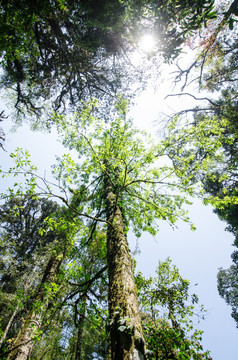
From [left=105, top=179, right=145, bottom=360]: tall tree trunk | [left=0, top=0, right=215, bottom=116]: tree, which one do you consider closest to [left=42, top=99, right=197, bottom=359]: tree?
[left=105, top=179, right=145, bottom=360]: tall tree trunk

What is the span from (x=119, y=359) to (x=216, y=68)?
39.8 ft

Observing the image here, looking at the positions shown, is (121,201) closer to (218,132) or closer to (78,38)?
(218,132)

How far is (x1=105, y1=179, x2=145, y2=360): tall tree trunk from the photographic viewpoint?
6.59 ft

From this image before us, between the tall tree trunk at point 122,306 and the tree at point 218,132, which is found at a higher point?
the tree at point 218,132

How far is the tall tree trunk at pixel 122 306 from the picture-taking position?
6.59ft

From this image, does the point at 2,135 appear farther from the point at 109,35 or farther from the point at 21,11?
the point at 109,35

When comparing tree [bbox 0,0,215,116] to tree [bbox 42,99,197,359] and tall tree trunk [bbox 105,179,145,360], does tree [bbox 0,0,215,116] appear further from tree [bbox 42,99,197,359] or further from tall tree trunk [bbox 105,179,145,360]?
tall tree trunk [bbox 105,179,145,360]

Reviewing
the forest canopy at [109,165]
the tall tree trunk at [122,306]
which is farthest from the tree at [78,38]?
the tall tree trunk at [122,306]

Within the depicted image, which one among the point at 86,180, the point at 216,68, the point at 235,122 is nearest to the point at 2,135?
the point at 86,180

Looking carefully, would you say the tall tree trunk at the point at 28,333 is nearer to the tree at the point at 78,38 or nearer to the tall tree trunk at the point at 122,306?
the tall tree trunk at the point at 122,306

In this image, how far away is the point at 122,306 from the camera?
244 cm

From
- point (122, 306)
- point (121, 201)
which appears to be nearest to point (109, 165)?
point (121, 201)

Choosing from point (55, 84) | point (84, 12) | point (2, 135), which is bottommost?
point (2, 135)

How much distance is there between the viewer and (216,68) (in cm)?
921
